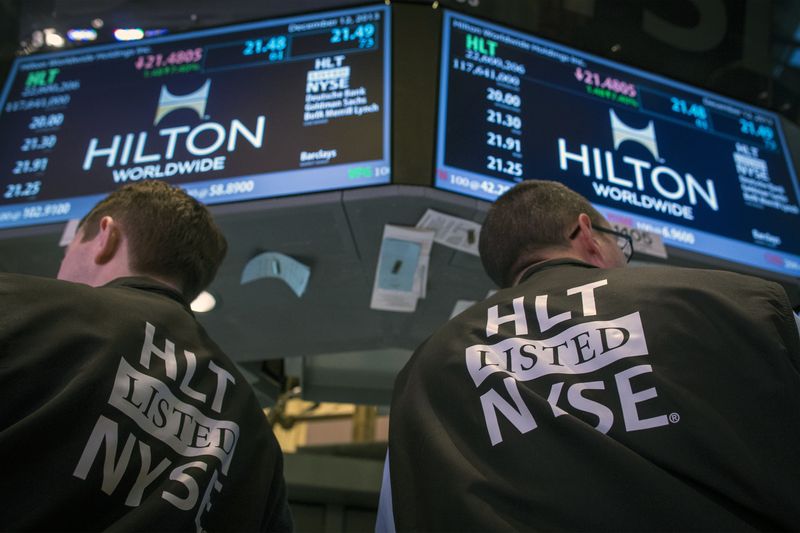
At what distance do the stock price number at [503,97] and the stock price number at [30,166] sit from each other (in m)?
1.33

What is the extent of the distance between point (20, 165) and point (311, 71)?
917mm

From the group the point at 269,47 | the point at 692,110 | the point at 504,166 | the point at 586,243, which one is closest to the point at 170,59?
the point at 269,47

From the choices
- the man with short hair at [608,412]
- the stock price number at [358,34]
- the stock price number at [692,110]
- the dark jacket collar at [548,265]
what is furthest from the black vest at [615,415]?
the stock price number at [692,110]

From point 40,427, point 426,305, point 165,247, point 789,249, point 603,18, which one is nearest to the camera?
point 40,427

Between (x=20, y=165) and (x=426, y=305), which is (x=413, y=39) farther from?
(x=20, y=165)

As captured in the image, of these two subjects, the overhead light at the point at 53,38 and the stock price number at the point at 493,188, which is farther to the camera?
the overhead light at the point at 53,38

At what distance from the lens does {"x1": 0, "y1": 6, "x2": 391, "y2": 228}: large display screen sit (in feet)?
6.83

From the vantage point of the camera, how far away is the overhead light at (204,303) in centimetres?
251

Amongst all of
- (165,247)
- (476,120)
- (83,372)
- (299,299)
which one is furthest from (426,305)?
(83,372)

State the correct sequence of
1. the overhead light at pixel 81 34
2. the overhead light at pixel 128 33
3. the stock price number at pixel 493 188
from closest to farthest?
the stock price number at pixel 493 188 → the overhead light at pixel 128 33 → the overhead light at pixel 81 34

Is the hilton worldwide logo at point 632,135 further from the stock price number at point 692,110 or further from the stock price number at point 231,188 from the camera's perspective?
the stock price number at point 231,188

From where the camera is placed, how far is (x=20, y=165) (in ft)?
7.50

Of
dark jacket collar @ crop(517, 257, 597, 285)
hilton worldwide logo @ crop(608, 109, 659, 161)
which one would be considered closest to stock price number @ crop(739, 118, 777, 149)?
hilton worldwide logo @ crop(608, 109, 659, 161)

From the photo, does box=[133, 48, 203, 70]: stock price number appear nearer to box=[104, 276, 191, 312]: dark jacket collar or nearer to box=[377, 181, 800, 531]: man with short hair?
box=[104, 276, 191, 312]: dark jacket collar
